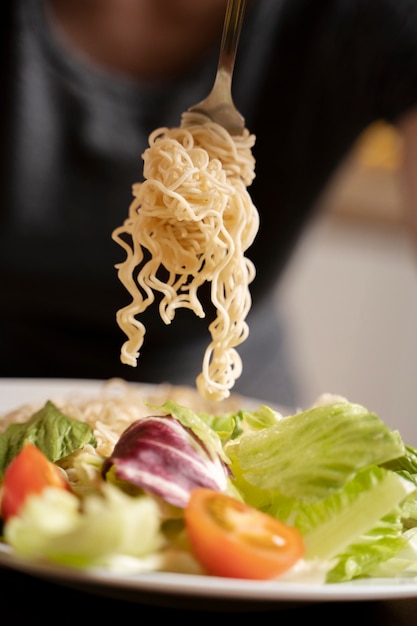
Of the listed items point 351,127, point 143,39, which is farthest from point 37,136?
point 351,127

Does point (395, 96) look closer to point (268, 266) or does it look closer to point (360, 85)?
point (360, 85)

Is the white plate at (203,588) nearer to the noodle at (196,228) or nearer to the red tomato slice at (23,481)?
the red tomato slice at (23,481)

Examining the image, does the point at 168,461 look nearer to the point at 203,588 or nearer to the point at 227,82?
the point at 203,588

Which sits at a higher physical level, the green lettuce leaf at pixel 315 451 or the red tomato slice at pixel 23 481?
the green lettuce leaf at pixel 315 451

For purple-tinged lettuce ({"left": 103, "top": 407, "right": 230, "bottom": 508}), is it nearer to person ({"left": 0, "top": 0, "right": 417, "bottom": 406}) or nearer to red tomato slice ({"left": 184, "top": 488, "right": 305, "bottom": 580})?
red tomato slice ({"left": 184, "top": 488, "right": 305, "bottom": 580})

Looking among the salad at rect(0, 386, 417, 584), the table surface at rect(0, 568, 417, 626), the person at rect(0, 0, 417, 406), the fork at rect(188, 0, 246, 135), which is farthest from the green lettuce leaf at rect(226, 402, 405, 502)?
the person at rect(0, 0, 417, 406)

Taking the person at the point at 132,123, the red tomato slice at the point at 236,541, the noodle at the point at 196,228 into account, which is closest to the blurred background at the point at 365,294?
the person at the point at 132,123
